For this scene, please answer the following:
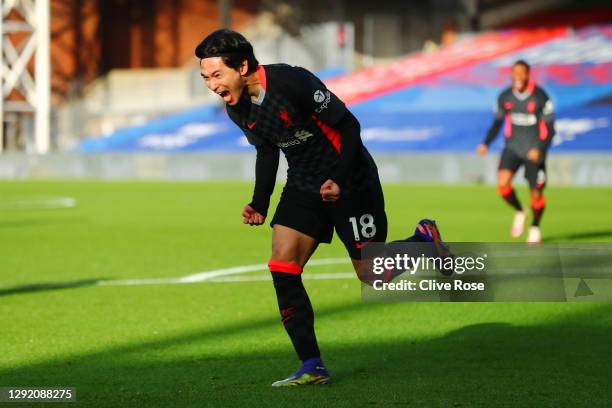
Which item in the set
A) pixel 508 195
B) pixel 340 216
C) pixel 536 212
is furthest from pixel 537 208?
pixel 340 216

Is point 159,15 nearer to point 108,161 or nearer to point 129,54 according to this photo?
point 129,54

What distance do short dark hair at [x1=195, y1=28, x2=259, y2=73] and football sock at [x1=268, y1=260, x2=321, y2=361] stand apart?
42.7 inches

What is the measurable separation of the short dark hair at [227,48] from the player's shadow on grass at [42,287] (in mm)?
4988

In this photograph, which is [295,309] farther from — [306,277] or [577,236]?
[577,236]

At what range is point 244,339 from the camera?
8.05 metres

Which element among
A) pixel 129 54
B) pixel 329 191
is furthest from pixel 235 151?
pixel 329 191

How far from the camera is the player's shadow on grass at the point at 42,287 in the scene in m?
10.7

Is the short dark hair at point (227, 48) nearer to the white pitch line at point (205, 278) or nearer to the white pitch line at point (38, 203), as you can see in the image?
the white pitch line at point (205, 278)

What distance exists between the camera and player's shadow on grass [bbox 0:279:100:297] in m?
10.7

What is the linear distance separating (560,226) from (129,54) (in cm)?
3706

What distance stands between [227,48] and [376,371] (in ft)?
6.47

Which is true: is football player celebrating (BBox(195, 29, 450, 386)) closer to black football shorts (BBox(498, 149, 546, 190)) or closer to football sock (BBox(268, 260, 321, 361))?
football sock (BBox(268, 260, 321, 361))

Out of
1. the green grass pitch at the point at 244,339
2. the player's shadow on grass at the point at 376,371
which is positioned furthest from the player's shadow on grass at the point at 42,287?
the player's shadow on grass at the point at 376,371

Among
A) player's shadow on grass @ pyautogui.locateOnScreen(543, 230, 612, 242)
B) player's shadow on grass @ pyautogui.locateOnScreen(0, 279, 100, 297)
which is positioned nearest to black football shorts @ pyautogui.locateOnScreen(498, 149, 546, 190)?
player's shadow on grass @ pyautogui.locateOnScreen(543, 230, 612, 242)
